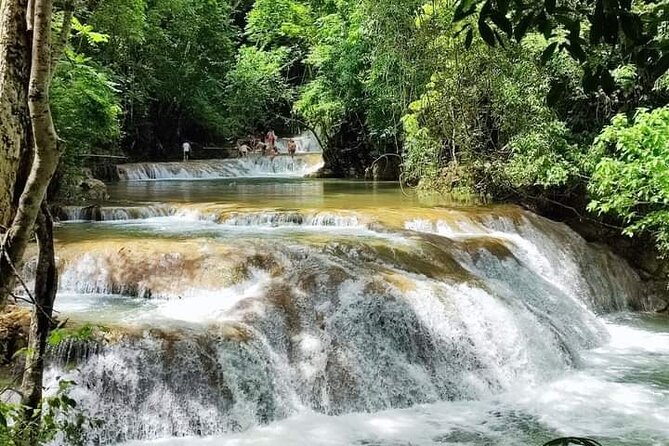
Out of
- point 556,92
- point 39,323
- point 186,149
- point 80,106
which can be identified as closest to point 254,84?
point 186,149

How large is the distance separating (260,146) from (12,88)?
24.2 metres

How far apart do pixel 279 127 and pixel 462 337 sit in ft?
82.1

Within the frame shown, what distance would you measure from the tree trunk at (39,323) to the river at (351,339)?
8.39 feet

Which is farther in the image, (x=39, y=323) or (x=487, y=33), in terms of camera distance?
(x=39, y=323)

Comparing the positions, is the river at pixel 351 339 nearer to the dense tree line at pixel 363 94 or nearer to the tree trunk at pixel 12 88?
the dense tree line at pixel 363 94

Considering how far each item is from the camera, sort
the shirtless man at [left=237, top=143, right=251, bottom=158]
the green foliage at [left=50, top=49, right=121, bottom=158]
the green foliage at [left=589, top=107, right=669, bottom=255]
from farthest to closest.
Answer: the shirtless man at [left=237, top=143, right=251, bottom=158] → the green foliage at [left=50, top=49, right=121, bottom=158] → the green foliage at [left=589, top=107, right=669, bottom=255]

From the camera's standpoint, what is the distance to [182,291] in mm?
7344

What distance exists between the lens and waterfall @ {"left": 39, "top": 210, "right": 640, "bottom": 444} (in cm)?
561

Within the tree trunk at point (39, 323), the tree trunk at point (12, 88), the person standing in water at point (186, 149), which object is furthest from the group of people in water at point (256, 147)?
the tree trunk at point (12, 88)

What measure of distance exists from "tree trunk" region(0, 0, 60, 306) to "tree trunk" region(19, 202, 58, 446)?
0.50m

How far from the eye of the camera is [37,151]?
2.16 m

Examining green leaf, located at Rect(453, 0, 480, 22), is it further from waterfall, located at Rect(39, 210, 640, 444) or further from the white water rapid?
the white water rapid

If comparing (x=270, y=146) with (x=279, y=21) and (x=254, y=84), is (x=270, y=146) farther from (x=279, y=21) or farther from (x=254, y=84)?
(x=279, y=21)

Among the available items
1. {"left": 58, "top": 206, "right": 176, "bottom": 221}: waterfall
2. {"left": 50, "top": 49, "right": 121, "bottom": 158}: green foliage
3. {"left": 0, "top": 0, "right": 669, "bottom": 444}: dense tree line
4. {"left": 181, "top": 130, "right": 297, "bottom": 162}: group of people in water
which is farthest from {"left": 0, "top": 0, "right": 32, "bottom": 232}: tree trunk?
{"left": 181, "top": 130, "right": 297, "bottom": 162}: group of people in water
